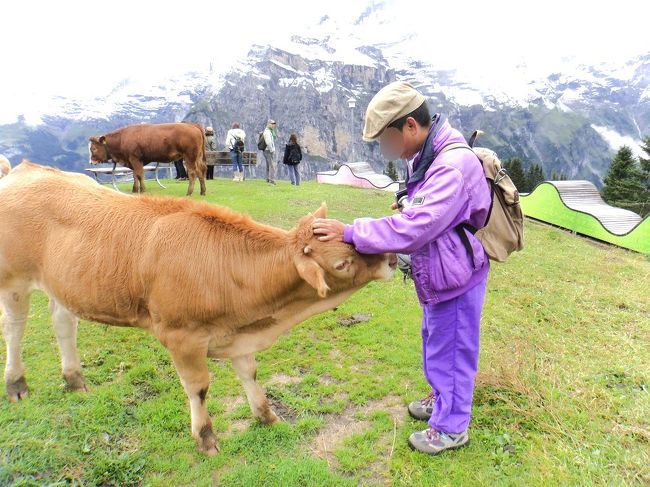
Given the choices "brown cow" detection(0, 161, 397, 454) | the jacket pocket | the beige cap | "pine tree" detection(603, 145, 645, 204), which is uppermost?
the beige cap

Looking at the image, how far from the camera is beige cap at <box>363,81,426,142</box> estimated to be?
2990 millimetres

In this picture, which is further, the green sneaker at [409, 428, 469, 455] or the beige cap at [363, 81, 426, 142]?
the green sneaker at [409, 428, 469, 455]

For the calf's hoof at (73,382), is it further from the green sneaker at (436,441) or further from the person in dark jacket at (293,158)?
the person in dark jacket at (293,158)

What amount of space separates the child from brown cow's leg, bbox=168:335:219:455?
1481 mm

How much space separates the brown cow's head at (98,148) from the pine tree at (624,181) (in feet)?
135

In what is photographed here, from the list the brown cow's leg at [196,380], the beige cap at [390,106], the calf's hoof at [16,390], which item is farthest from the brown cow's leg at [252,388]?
the beige cap at [390,106]

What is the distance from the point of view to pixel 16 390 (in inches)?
177

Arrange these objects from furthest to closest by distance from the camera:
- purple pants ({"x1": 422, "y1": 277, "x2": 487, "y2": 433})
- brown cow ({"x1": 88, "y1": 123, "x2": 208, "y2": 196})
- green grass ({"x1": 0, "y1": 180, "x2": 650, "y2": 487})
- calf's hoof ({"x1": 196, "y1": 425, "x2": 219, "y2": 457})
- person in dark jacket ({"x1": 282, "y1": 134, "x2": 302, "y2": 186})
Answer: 1. person in dark jacket ({"x1": 282, "y1": 134, "x2": 302, "y2": 186})
2. brown cow ({"x1": 88, "y1": 123, "x2": 208, "y2": 196})
3. calf's hoof ({"x1": 196, "y1": 425, "x2": 219, "y2": 457})
4. green grass ({"x1": 0, "y1": 180, "x2": 650, "y2": 487})
5. purple pants ({"x1": 422, "y1": 277, "x2": 487, "y2": 433})

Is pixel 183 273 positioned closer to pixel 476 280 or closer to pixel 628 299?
pixel 476 280

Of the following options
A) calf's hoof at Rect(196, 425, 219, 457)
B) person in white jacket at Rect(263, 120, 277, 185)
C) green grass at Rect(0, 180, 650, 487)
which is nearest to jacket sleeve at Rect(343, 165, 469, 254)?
green grass at Rect(0, 180, 650, 487)

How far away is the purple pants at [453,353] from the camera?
11.2ft

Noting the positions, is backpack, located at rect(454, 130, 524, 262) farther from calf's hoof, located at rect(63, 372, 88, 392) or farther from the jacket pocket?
calf's hoof, located at rect(63, 372, 88, 392)

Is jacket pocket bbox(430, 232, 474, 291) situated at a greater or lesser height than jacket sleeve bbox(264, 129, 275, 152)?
greater

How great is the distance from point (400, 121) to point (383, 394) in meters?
3.00
